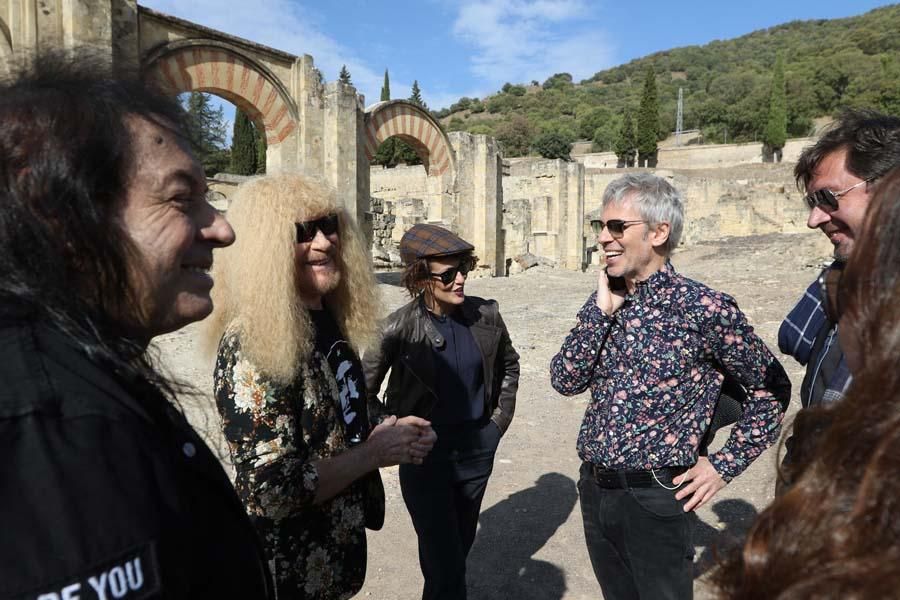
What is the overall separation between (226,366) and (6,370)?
3.40 ft

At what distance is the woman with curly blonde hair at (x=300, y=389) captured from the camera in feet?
5.44

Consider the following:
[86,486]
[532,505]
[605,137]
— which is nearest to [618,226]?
[86,486]

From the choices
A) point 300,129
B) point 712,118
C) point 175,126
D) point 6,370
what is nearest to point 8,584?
point 6,370

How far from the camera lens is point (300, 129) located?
11.9 metres

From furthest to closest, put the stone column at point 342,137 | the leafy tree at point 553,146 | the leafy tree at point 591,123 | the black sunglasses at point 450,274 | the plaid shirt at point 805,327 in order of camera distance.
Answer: the leafy tree at point 591,123
the leafy tree at point 553,146
the stone column at point 342,137
the black sunglasses at point 450,274
the plaid shirt at point 805,327

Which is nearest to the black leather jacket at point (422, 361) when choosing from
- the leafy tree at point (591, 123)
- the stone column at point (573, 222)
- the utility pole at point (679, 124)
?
the stone column at point (573, 222)

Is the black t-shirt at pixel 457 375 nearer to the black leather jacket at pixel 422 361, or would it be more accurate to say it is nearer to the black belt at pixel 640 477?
the black leather jacket at pixel 422 361

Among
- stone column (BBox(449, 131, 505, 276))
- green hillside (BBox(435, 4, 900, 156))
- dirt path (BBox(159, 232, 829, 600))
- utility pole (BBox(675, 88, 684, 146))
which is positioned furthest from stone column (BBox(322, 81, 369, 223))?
utility pole (BBox(675, 88, 684, 146))

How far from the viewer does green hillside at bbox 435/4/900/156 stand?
44.9 metres

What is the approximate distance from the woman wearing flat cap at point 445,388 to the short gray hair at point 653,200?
87 centimetres

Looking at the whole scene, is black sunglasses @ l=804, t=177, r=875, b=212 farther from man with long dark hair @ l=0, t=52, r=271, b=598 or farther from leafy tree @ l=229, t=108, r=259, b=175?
leafy tree @ l=229, t=108, r=259, b=175

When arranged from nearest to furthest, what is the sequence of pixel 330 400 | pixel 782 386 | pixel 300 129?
pixel 330 400
pixel 782 386
pixel 300 129

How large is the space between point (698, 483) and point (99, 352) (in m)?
1.96

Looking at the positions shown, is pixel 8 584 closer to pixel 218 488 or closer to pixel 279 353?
pixel 218 488
